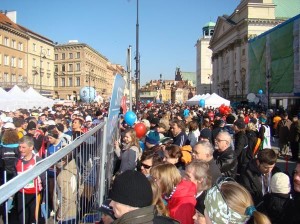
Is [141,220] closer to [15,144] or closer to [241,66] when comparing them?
[15,144]

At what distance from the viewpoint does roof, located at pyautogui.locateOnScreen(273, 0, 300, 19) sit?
68438 millimetres

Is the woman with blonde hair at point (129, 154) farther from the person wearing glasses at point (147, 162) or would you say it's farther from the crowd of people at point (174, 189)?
the person wearing glasses at point (147, 162)

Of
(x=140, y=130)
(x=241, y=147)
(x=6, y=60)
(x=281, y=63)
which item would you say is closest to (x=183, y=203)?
(x=241, y=147)

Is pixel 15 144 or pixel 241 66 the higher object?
pixel 241 66

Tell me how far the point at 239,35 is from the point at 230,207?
67.4m

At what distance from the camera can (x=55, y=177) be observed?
7.12ft

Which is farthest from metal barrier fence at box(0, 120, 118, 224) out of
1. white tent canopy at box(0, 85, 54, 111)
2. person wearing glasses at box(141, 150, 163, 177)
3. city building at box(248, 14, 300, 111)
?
city building at box(248, 14, 300, 111)

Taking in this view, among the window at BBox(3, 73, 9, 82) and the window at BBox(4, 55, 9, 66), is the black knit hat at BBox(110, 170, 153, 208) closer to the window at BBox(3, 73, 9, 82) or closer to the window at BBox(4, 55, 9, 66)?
the window at BBox(3, 73, 9, 82)

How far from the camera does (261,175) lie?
4121mm

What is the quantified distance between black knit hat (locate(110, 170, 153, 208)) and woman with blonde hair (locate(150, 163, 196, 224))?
1.27 m

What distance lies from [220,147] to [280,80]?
3340cm

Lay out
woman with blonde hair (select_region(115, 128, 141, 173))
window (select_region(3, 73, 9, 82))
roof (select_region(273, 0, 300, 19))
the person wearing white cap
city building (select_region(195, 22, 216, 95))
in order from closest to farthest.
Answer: the person wearing white cap < woman with blonde hair (select_region(115, 128, 141, 173)) < window (select_region(3, 73, 9, 82)) < roof (select_region(273, 0, 300, 19)) < city building (select_region(195, 22, 216, 95))

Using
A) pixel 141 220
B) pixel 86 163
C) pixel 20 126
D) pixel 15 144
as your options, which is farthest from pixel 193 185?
pixel 20 126

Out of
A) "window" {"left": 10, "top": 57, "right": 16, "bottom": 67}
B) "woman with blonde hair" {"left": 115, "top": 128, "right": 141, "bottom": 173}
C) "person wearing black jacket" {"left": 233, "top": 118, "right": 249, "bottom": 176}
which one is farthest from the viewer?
"window" {"left": 10, "top": 57, "right": 16, "bottom": 67}
